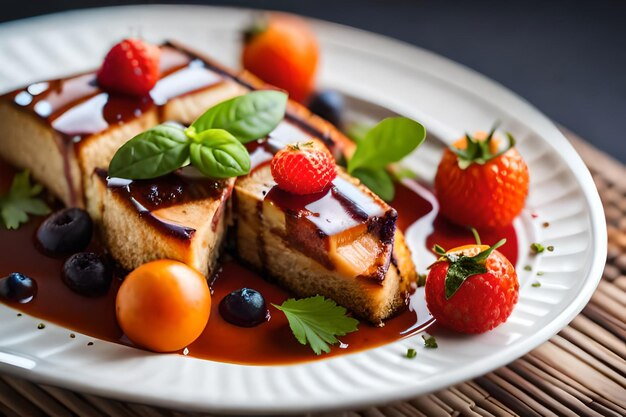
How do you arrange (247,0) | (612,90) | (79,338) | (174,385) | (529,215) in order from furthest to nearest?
(247,0)
(612,90)
(529,215)
(79,338)
(174,385)

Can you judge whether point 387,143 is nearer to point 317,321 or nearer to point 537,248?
point 537,248

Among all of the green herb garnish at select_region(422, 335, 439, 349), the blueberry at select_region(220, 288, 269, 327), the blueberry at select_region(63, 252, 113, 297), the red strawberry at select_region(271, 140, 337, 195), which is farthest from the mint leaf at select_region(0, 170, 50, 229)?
the green herb garnish at select_region(422, 335, 439, 349)

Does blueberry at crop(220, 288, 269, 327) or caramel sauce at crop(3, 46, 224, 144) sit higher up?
caramel sauce at crop(3, 46, 224, 144)

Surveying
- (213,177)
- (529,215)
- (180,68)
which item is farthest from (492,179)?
(180,68)

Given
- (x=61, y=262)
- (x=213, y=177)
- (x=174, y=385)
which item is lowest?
(x=61, y=262)

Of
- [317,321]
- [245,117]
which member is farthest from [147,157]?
[317,321]

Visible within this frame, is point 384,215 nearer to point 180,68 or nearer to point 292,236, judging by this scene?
point 292,236

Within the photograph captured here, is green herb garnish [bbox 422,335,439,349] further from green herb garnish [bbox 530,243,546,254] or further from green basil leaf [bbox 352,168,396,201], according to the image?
green basil leaf [bbox 352,168,396,201]
